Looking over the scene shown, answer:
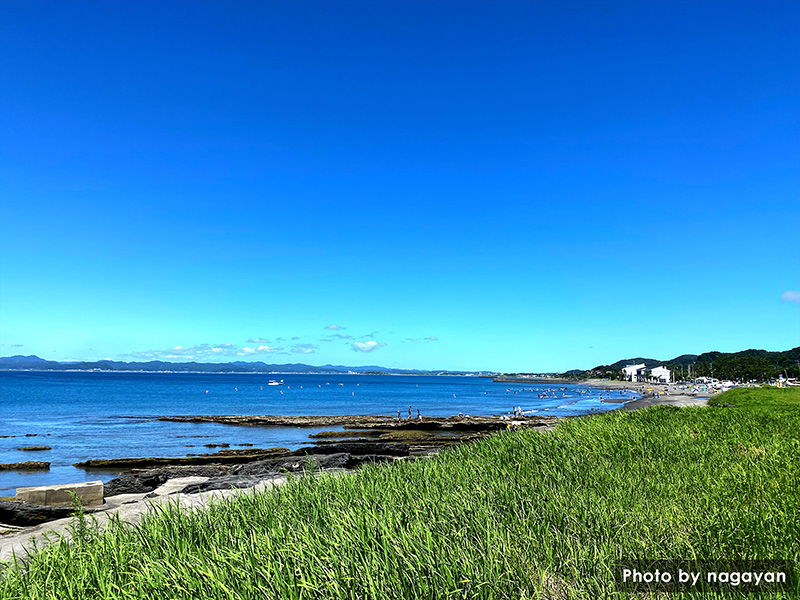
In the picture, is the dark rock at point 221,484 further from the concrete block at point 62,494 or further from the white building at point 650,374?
the white building at point 650,374

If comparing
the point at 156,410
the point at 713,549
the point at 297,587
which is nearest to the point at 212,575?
the point at 297,587

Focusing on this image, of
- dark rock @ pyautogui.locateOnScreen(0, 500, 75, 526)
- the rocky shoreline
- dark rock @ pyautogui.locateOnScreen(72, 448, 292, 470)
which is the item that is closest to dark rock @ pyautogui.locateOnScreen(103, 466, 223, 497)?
the rocky shoreline

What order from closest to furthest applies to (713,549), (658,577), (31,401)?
(658,577) < (713,549) < (31,401)

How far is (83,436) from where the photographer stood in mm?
38438

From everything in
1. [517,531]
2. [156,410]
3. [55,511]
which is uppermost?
[517,531]

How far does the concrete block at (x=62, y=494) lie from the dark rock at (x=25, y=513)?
65 cm

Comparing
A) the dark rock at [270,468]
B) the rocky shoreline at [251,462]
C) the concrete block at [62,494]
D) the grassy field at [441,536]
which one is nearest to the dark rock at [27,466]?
the rocky shoreline at [251,462]

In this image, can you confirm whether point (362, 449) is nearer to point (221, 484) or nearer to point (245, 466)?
point (245, 466)

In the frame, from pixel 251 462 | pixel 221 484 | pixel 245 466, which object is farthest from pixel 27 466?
pixel 221 484

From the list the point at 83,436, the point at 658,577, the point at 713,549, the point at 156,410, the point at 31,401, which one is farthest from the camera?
the point at 31,401

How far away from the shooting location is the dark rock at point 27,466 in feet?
83.8

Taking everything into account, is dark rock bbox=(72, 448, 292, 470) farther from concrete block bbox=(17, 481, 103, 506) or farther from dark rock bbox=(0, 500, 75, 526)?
dark rock bbox=(0, 500, 75, 526)

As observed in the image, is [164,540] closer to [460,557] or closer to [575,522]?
[460,557]

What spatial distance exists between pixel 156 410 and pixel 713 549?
6957 cm
